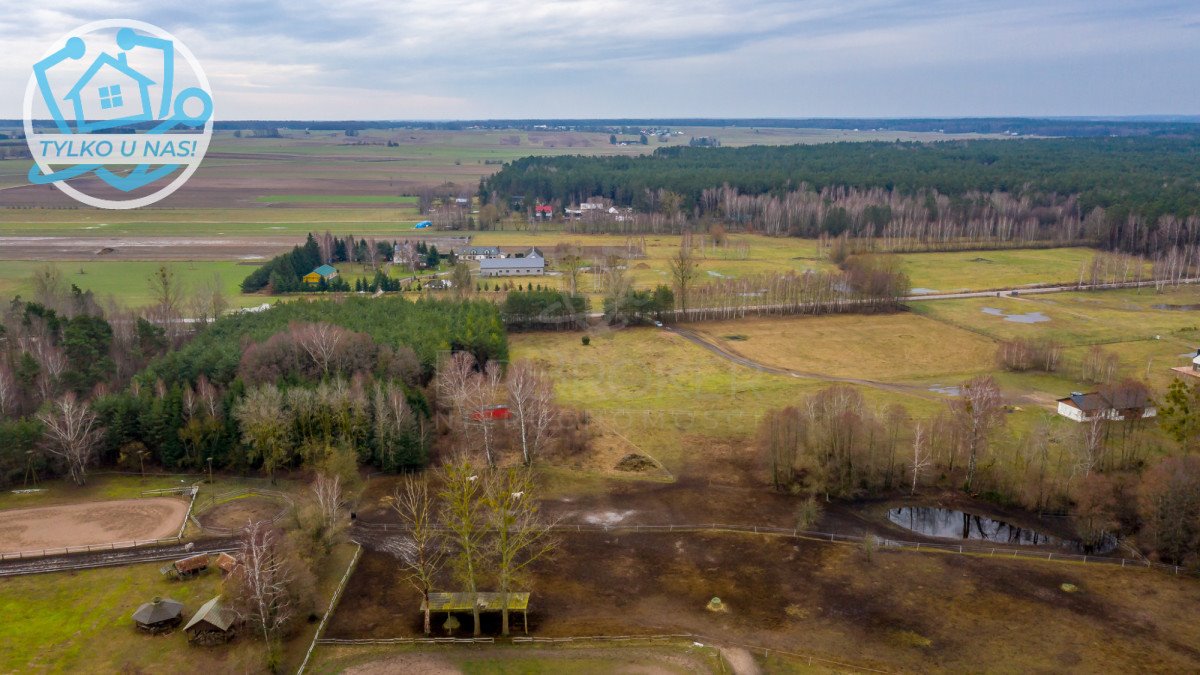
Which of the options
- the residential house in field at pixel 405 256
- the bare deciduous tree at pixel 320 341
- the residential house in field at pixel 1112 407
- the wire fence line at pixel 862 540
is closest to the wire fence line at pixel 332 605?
the wire fence line at pixel 862 540

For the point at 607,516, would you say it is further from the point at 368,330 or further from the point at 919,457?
the point at 368,330

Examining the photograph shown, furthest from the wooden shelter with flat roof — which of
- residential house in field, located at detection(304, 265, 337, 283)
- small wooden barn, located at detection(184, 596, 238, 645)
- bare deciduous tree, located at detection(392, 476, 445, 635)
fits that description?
residential house in field, located at detection(304, 265, 337, 283)

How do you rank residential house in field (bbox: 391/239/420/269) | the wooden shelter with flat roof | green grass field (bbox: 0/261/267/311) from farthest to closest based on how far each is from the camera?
residential house in field (bbox: 391/239/420/269)
green grass field (bbox: 0/261/267/311)
the wooden shelter with flat roof

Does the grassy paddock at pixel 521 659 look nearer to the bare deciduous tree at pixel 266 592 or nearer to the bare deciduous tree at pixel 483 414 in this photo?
the bare deciduous tree at pixel 266 592

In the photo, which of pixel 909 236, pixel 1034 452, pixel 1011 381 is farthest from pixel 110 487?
pixel 909 236

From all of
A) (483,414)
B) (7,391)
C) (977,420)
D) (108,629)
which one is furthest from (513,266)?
(108,629)

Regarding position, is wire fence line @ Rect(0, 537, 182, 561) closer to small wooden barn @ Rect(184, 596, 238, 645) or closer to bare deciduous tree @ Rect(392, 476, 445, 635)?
small wooden barn @ Rect(184, 596, 238, 645)
